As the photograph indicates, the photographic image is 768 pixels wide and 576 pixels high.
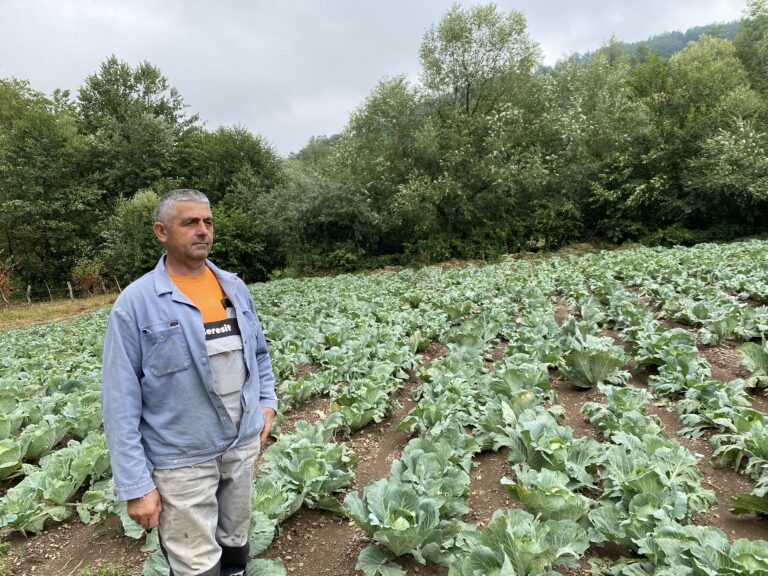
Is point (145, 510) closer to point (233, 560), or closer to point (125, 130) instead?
point (233, 560)

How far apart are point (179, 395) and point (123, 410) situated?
9.2 inches

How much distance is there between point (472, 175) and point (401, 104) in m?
5.50

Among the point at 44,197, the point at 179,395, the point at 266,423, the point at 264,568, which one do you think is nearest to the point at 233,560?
the point at 264,568

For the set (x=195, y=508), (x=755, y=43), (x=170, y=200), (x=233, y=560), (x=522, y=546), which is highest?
(x=755, y=43)

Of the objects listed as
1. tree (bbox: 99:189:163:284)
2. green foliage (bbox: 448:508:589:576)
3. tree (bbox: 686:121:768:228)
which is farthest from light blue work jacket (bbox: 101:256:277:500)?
tree (bbox: 99:189:163:284)

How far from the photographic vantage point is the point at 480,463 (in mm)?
4023

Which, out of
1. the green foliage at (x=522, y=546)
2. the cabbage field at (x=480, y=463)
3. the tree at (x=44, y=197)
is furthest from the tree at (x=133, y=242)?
the green foliage at (x=522, y=546)

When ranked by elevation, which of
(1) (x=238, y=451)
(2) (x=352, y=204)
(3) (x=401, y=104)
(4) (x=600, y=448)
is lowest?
(4) (x=600, y=448)

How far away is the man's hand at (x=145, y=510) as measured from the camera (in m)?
2.00

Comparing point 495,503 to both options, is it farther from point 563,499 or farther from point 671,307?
point 671,307

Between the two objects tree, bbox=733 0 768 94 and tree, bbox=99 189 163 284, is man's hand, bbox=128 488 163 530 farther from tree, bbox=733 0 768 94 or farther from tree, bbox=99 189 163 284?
tree, bbox=733 0 768 94

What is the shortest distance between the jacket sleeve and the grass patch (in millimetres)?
23093

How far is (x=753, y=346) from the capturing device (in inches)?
198

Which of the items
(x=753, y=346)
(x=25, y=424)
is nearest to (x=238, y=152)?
(x=25, y=424)
